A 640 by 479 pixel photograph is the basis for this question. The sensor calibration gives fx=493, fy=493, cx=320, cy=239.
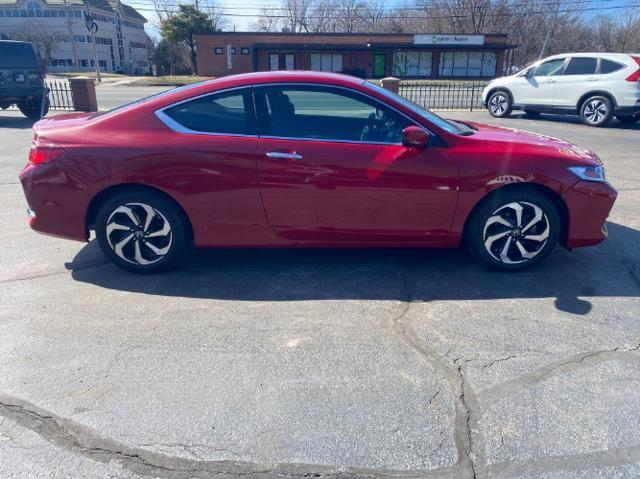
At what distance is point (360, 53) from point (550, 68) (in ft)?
111

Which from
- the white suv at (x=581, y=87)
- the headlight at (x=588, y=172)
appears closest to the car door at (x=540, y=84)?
the white suv at (x=581, y=87)

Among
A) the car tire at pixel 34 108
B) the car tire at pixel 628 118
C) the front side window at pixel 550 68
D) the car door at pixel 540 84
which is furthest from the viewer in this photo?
the car tire at pixel 34 108

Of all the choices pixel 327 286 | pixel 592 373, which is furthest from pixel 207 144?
pixel 592 373

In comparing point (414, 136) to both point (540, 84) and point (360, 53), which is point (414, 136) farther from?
point (360, 53)

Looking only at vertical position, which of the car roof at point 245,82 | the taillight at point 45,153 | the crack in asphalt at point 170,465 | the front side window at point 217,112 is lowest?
the crack in asphalt at point 170,465

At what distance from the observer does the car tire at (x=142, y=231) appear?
13.2 ft

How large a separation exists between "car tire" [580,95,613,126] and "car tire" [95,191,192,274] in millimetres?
12894

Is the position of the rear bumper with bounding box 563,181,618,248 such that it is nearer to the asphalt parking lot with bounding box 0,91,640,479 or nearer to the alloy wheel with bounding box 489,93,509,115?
the asphalt parking lot with bounding box 0,91,640,479

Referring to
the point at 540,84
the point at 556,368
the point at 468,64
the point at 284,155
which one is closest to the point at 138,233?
the point at 284,155

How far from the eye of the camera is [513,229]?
4.12 metres

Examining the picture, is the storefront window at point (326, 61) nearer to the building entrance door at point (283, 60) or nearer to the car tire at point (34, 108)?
the building entrance door at point (283, 60)

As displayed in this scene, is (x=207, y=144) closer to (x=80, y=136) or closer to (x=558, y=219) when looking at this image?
(x=80, y=136)

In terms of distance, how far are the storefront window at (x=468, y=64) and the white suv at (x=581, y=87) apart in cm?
3374

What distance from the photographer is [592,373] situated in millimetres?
2920
